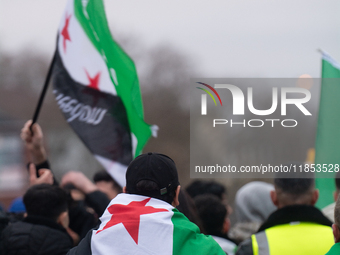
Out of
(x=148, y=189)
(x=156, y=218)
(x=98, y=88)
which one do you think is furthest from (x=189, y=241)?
(x=98, y=88)

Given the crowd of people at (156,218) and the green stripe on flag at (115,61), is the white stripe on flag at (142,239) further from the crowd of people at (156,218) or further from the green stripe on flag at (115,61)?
the green stripe on flag at (115,61)

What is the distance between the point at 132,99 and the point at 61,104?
1.76 feet

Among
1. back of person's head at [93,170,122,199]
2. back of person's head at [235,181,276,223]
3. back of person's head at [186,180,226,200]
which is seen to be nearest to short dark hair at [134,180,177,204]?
back of person's head at [93,170,122,199]

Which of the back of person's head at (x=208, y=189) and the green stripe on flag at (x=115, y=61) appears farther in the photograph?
the back of person's head at (x=208, y=189)

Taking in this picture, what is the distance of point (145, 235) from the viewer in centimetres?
178

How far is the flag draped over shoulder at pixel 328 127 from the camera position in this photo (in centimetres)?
349

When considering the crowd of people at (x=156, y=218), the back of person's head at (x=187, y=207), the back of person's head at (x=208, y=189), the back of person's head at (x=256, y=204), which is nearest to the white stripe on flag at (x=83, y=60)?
the crowd of people at (x=156, y=218)

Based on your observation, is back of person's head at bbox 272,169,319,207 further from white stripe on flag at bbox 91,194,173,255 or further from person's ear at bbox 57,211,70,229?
person's ear at bbox 57,211,70,229

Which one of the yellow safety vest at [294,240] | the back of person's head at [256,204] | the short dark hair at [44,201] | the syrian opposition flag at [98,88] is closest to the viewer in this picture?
the yellow safety vest at [294,240]

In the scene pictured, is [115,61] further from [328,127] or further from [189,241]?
[189,241]

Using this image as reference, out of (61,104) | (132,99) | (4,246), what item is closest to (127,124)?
(132,99)

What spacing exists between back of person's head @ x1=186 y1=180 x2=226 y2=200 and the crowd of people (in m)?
0.20

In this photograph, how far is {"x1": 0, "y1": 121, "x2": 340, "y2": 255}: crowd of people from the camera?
1796 mm

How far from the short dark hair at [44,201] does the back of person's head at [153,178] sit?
963 mm
